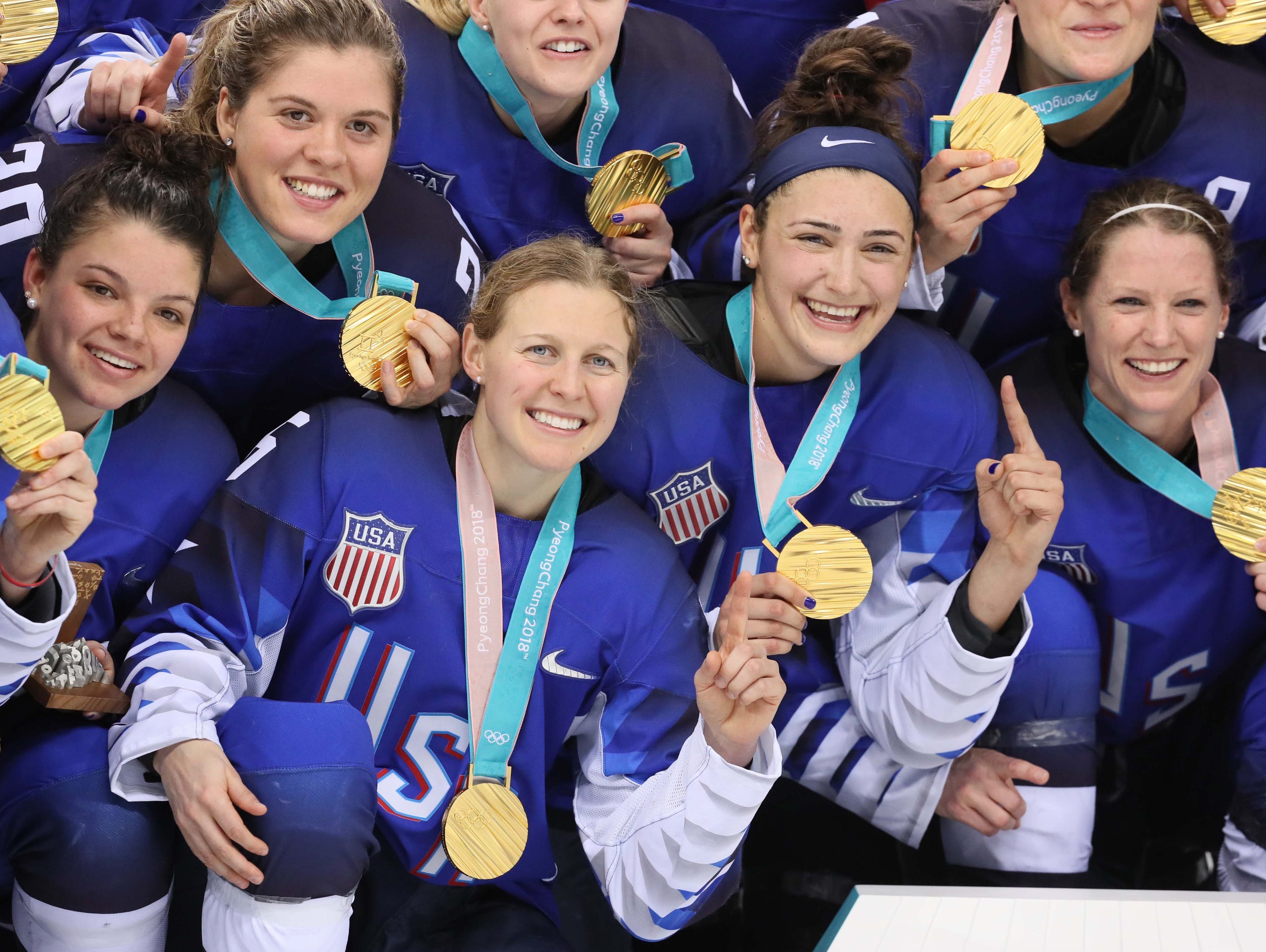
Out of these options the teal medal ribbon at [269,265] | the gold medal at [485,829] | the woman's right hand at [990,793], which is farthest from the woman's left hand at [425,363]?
the woman's right hand at [990,793]

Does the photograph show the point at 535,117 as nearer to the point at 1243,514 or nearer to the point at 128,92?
the point at 128,92

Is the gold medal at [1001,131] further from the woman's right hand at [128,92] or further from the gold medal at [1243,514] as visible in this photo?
the woman's right hand at [128,92]

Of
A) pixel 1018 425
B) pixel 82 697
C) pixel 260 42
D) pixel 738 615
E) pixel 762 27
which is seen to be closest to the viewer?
pixel 82 697

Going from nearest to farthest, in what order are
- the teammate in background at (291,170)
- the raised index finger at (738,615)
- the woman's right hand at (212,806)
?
the woman's right hand at (212,806), the raised index finger at (738,615), the teammate in background at (291,170)

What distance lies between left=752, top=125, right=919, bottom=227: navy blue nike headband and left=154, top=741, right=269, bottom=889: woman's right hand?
152 centimetres

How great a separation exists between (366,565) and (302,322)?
1.90ft

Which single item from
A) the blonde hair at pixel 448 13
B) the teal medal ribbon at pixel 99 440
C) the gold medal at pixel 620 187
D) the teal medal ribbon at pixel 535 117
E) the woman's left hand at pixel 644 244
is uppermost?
the blonde hair at pixel 448 13

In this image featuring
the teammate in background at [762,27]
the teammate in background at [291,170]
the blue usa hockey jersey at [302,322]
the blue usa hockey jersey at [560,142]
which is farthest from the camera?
the teammate in background at [762,27]

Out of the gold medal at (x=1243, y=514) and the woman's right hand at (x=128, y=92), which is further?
the gold medal at (x=1243, y=514)

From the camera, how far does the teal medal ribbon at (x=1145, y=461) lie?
2.87 m

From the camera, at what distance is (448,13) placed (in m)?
3.04

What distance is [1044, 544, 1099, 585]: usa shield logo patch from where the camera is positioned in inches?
117

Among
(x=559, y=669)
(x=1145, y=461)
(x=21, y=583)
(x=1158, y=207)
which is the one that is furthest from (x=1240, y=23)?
(x=21, y=583)

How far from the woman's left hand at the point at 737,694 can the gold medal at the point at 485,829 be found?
38 cm
